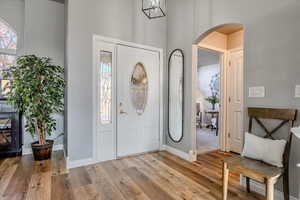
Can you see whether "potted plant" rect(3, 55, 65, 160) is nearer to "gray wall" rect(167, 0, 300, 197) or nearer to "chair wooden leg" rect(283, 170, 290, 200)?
"gray wall" rect(167, 0, 300, 197)

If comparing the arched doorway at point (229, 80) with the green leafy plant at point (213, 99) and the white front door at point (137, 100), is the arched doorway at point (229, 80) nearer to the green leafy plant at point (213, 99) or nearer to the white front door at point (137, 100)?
the white front door at point (137, 100)

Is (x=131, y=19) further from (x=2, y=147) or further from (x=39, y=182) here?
(x=2, y=147)

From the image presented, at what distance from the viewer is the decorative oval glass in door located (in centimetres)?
340

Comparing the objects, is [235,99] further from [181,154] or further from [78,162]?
[78,162]

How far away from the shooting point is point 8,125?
3.22m

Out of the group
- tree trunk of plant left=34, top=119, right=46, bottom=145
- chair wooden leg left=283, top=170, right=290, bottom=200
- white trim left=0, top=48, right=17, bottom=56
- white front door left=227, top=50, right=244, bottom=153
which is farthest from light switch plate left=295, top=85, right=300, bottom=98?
white trim left=0, top=48, right=17, bottom=56

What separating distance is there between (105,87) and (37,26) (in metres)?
2.10

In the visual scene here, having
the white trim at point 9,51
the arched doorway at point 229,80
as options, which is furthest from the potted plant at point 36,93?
the arched doorway at point 229,80

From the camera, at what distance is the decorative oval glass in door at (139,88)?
340 centimetres

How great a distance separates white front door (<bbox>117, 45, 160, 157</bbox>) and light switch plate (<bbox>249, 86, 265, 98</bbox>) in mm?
1891

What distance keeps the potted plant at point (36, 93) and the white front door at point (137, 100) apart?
47.0 inches

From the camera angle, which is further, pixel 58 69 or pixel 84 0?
pixel 58 69

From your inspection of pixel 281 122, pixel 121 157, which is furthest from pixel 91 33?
pixel 281 122

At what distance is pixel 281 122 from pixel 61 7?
4.59 meters
